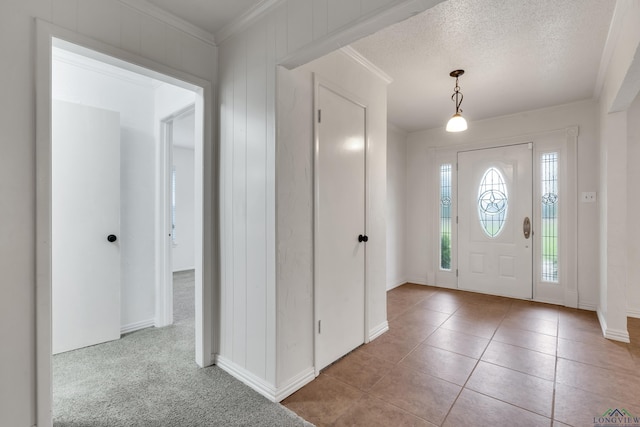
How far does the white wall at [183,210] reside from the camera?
20.2ft

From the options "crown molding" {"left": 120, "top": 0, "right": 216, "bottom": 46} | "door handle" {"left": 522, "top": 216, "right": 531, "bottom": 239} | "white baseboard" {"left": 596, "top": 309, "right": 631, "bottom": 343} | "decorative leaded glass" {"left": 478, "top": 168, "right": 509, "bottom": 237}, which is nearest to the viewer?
"crown molding" {"left": 120, "top": 0, "right": 216, "bottom": 46}

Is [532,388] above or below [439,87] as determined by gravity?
below

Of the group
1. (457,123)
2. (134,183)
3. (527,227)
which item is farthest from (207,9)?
(527,227)

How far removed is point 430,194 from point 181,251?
5076 mm

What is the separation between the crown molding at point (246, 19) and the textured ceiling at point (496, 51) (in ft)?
2.70

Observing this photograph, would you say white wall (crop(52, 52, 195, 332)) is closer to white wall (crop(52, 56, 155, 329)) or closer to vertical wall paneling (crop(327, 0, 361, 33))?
white wall (crop(52, 56, 155, 329))

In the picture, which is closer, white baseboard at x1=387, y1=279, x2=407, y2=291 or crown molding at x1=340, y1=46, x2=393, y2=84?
crown molding at x1=340, y1=46, x2=393, y2=84

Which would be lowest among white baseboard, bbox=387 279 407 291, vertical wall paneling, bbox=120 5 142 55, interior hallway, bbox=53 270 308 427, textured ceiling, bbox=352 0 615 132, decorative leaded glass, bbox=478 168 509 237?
interior hallway, bbox=53 270 308 427

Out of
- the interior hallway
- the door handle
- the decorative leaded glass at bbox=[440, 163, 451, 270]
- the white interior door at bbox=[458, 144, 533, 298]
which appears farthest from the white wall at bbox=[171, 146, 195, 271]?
the door handle

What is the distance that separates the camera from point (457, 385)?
2035 millimetres

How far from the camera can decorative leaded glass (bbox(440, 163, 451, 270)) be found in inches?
184
